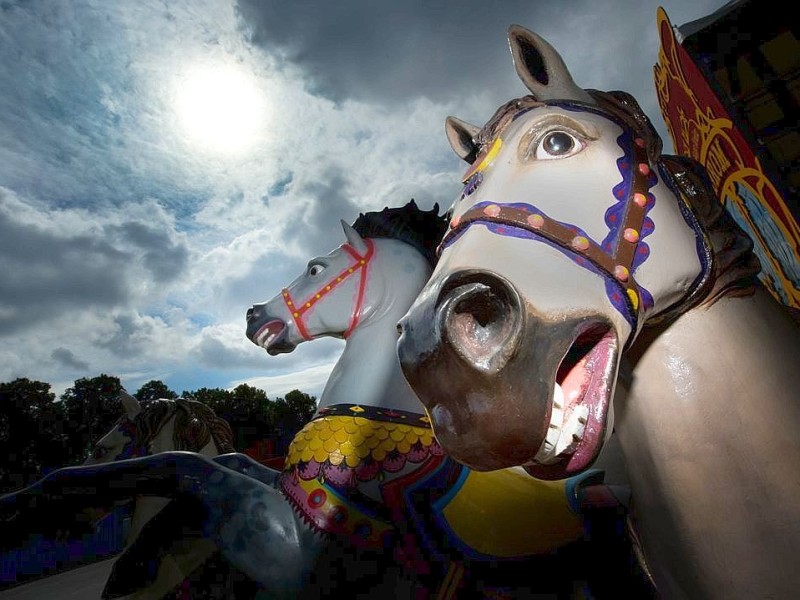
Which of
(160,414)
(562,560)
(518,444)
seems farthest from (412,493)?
(160,414)

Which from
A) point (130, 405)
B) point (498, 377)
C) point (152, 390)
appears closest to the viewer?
point (498, 377)

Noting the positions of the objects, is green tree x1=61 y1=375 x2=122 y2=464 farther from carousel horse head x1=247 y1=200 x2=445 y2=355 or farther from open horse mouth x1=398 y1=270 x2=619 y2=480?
open horse mouth x1=398 y1=270 x2=619 y2=480

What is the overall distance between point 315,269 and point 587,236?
6.21ft

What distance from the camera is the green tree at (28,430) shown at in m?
25.6

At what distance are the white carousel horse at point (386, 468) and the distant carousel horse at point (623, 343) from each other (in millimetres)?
587

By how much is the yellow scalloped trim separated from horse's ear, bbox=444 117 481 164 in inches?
43.2

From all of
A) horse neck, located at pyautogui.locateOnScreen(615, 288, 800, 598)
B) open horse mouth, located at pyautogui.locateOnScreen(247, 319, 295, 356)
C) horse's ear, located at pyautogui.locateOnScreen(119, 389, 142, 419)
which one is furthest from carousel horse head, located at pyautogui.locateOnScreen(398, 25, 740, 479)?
horse's ear, located at pyautogui.locateOnScreen(119, 389, 142, 419)

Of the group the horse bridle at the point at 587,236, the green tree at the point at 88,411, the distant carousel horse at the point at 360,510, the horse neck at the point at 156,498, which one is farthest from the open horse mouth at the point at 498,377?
the green tree at the point at 88,411

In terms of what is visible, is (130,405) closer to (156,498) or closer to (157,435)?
(157,435)

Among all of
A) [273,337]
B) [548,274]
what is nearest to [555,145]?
[548,274]

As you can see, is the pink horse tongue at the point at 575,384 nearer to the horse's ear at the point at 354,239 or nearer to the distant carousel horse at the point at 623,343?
the distant carousel horse at the point at 623,343

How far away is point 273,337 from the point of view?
8.07ft

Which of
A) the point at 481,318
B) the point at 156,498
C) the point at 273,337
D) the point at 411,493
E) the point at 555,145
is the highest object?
the point at 273,337

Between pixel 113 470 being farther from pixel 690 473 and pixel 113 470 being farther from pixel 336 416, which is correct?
pixel 690 473
